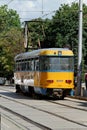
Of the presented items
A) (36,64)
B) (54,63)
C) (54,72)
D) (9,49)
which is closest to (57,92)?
(54,72)

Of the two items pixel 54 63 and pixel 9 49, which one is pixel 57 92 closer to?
pixel 54 63

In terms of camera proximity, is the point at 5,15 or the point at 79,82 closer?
the point at 79,82

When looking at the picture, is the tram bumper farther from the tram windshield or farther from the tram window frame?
the tram window frame

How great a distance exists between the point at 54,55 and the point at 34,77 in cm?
255

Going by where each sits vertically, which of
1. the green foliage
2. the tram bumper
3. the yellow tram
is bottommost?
the tram bumper

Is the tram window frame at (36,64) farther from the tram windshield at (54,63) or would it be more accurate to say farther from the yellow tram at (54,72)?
the tram windshield at (54,63)

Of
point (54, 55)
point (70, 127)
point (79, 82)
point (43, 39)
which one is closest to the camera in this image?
point (70, 127)

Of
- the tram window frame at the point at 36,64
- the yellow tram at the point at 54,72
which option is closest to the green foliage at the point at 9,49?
the tram window frame at the point at 36,64

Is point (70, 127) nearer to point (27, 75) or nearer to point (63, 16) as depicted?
point (27, 75)

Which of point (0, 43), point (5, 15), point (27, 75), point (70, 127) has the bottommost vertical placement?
point (70, 127)

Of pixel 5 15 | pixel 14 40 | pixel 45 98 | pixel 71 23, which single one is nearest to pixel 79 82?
pixel 45 98

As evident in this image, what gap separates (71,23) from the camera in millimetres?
86438

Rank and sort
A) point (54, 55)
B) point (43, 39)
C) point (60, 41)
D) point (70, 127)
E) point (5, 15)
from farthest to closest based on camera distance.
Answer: point (5, 15), point (43, 39), point (60, 41), point (54, 55), point (70, 127)

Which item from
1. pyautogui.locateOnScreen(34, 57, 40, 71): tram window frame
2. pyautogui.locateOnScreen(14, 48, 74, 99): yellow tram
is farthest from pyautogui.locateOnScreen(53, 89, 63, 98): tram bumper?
pyautogui.locateOnScreen(34, 57, 40, 71): tram window frame
